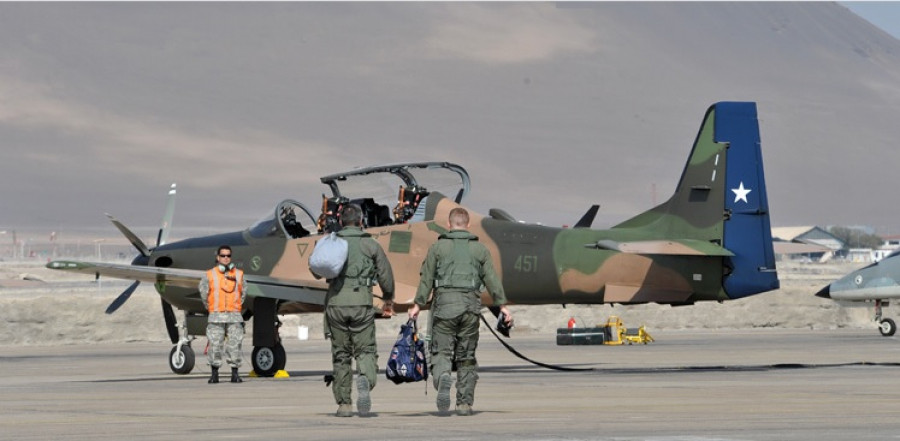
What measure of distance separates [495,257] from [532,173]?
16875 centimetres

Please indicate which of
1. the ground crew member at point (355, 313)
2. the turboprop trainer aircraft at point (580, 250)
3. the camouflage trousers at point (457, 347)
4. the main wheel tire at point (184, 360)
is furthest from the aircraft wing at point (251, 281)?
the camouflage trousers at point (457, 347)

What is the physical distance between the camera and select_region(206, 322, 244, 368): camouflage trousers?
72.9 feet

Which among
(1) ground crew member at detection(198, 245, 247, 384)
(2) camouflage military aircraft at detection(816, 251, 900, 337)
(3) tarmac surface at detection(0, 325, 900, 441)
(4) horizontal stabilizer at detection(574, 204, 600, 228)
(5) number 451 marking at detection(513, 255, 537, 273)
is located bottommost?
(3) tarmac surface at detection(0, 325, 900, 441)

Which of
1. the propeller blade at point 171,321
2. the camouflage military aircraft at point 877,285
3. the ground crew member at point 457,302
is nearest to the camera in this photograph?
Answer: the ground crew member at point 457,302

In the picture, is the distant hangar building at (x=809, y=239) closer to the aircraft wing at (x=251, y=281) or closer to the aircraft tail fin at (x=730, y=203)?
the aircraft tail fin at (x=730, y=203)

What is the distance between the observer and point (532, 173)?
192 m

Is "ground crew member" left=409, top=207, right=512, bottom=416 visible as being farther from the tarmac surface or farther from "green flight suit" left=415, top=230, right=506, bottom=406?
the tarmac surface

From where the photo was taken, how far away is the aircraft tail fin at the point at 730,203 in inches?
904

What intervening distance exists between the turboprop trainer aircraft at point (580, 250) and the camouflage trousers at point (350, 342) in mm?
6894

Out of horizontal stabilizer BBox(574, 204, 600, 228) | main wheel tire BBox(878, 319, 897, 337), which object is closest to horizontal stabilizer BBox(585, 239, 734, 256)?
horizontal stabilizer BBox(574, 204, 600, 228)

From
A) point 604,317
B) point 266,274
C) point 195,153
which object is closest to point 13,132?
point 195,153

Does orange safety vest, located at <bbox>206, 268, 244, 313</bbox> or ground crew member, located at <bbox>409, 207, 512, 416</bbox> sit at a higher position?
orange safety vest, located at <bbox>206, 268, 244, 313</bbox>

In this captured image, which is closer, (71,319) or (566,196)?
(71,319)

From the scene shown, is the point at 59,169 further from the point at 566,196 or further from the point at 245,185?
the point at 566,196
